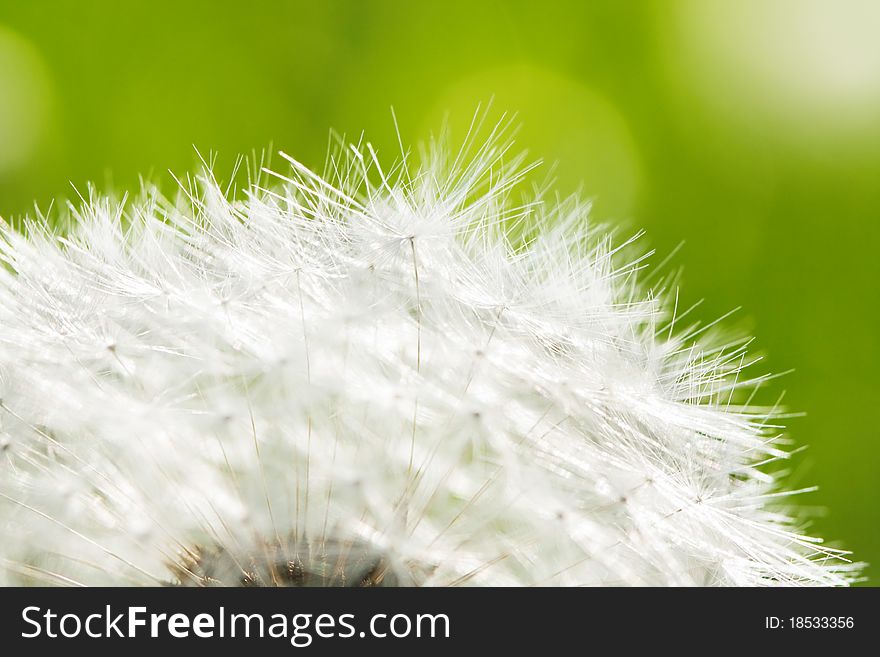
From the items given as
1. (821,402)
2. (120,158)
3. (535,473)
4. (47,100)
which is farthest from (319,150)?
(535,473)

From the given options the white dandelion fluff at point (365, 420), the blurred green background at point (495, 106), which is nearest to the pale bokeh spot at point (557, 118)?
the blurred green background at point (495, 106)

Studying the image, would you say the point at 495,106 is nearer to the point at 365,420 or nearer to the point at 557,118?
the point at 557,118

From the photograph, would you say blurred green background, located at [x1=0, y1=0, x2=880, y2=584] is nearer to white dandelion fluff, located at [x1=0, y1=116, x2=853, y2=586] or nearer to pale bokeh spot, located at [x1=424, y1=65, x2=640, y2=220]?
pale bokeh spot, located at [x1=424, y1=65, x2=640, y2=220]

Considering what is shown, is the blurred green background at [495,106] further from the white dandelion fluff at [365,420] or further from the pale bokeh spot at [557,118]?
the white dandelion fluff at [365,420]

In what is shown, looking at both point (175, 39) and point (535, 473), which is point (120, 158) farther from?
point (535, 473)

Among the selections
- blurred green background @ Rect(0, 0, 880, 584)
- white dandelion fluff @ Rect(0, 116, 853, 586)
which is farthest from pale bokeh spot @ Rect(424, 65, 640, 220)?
white dandelion fluff @ Rect(0, 116, 853, 586)

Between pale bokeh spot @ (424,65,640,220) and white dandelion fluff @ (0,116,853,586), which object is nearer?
white dandelion fluff @ (0,116,853,586)
